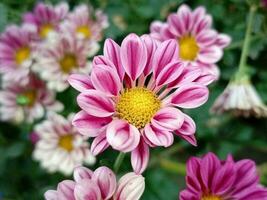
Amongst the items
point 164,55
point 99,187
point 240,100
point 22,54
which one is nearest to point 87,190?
point 99,187

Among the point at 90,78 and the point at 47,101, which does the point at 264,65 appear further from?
the point at 90,78

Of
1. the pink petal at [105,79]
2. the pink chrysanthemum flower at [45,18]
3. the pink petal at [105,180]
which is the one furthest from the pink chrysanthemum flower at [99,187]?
the pink chrysanthemum flower at [45,18]

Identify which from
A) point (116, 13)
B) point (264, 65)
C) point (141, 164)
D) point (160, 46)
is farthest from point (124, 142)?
point (264, 65)

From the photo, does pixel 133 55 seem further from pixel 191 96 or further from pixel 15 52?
pixel 15 52

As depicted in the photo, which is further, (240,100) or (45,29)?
(45,29)

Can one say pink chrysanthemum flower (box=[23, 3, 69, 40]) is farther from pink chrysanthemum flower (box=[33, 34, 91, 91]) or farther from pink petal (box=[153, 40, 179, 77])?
pink petal (box=[153, 40, 179, 77])

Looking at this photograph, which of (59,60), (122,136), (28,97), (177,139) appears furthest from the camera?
(177,139)
